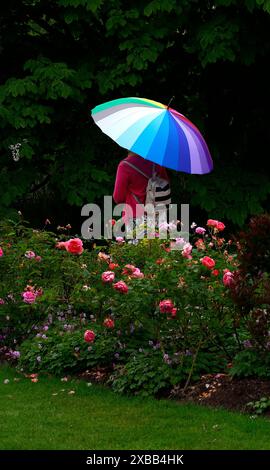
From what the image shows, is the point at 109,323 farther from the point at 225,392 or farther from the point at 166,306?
the point at 225,392

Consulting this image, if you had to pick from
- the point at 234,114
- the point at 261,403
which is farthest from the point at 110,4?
the point at 261,403

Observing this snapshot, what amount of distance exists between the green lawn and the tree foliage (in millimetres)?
5392

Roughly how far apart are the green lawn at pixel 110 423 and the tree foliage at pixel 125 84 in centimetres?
539

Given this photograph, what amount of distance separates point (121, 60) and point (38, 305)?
16.9ft

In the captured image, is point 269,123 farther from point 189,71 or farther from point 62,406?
point 62,406

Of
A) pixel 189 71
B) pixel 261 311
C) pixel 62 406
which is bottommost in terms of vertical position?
pixel 62 406

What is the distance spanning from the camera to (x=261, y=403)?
556 centimetres

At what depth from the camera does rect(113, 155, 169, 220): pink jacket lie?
8.31 m

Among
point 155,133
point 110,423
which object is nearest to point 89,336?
point 110,423

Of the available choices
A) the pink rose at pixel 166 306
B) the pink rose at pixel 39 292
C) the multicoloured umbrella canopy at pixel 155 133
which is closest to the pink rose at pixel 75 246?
the pink rose at pixel 39 292

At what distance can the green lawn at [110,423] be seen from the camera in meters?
5.05

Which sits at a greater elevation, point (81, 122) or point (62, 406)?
point (81, 122)

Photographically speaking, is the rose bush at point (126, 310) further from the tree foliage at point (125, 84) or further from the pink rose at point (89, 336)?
the tree foliage at point (125, 84)
